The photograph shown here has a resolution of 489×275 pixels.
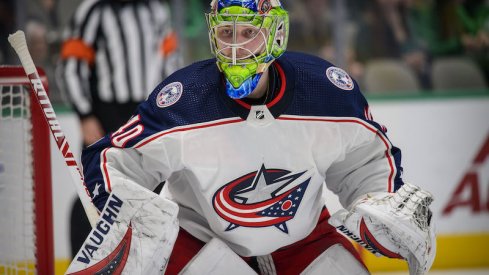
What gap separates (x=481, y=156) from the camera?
4.54m

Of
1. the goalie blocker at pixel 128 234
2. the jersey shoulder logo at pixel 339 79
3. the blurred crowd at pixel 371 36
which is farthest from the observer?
the blurred crowd at pixel 371 36

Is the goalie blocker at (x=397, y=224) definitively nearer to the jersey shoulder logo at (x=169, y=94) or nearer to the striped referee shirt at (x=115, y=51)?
the jersey shoulder logo at (x=169, y=94)

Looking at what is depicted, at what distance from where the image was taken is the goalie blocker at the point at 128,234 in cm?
223

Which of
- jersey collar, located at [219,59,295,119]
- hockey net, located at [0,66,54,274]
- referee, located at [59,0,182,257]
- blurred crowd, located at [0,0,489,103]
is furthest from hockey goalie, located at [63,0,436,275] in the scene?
blurred crowd, located at [0,0,489,103]

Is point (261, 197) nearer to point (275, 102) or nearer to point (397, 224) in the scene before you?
point (275, 102)

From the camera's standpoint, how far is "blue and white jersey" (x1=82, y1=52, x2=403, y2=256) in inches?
94.1

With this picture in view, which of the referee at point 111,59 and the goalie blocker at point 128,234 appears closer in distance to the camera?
the goalie blocker at point 128,234

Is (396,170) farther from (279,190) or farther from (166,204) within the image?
(166,204)

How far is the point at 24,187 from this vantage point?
2771 mm

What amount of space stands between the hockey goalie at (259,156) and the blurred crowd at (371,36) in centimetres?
202

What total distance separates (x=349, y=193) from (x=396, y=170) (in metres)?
0.16

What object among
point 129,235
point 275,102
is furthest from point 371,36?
point 129,235

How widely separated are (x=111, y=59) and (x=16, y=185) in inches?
65.0

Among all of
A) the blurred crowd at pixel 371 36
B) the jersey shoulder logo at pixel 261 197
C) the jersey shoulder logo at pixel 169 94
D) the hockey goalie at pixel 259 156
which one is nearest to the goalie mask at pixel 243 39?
the hockey goalie at pixel 259 156
